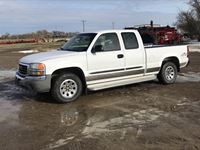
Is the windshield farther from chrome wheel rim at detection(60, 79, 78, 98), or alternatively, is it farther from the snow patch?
the snow patch

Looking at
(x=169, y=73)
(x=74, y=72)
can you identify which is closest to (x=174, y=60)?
(x=169, y=73)

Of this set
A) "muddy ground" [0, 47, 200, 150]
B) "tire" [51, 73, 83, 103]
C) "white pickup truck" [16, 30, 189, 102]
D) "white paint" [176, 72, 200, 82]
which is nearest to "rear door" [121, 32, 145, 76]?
"white pickup truck" [16, 30, 189, 102]

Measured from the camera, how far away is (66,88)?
336 inches

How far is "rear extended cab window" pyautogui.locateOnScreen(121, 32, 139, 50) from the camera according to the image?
957 centimetres

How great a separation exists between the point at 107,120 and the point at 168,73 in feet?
15.5

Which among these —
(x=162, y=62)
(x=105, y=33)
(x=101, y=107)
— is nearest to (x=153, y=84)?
(x=162, y=62)

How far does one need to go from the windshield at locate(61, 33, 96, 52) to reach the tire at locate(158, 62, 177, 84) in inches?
110

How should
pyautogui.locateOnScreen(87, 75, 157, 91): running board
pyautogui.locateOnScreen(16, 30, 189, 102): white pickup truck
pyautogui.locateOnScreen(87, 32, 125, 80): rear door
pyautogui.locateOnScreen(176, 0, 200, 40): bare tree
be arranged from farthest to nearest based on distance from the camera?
pyautogui.locateOnScreen(176, 0, 200, 40): bare tree
pyautogui.locateOnScreen(87, 75, 157, 91): running board
pyautogui.locateOnScreen(87, 32, 125, 80): rear door
pyautogui.locateOnScreen(16, 30, 189, 102): white pickup truck

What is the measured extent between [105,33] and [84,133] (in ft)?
13.7

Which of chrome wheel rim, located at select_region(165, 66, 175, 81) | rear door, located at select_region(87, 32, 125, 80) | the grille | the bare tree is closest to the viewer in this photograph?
the grille

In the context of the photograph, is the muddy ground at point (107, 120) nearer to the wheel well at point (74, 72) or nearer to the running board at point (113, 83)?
the running board at point (113, 83)

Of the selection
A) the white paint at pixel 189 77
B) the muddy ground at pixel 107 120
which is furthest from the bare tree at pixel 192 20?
the muddy ground at pixel 107 120

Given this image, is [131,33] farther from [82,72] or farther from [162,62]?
[82,72]

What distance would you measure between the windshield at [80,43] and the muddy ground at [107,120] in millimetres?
1398
